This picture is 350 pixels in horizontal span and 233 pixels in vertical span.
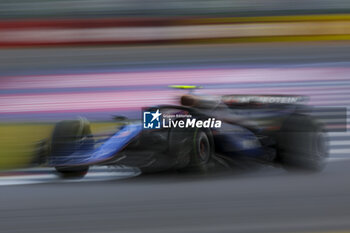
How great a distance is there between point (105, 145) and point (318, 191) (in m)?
1.05

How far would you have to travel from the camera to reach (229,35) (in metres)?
5.99

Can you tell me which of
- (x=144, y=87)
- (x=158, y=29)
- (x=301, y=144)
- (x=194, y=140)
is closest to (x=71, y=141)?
(x=194, y=140)

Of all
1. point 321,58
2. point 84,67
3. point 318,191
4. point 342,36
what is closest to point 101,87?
point 84,67

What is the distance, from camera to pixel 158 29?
5.95 meters

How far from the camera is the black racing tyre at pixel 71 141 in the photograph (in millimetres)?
2799

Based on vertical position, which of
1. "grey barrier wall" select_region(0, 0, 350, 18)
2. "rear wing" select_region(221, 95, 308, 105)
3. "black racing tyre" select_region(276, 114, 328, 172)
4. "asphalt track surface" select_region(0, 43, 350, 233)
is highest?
"grey barrier wall" select_region(0, 0, 350, 18)

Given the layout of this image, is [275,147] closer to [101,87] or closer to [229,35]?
[101,87]

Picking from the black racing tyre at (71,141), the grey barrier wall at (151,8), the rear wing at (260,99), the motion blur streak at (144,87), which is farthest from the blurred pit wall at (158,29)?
the black racing tyre at (71,141)

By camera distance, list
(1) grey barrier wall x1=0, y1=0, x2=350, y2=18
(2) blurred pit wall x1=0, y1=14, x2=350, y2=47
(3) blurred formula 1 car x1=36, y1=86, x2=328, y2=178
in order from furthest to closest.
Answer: (2) blurred pit wall x1=0, y1=14, x2=350, y2=47
(1) grey barrier wall x1=0, y1=0, x2=350, y2=18
(3) blurred formula 1 car x1=36, y1=86, x2=328, y2=178

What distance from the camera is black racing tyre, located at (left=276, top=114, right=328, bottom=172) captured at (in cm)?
295

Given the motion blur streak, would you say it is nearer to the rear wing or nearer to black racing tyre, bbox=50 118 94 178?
the rear wing

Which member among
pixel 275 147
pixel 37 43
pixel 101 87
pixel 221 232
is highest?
pixel 37 43

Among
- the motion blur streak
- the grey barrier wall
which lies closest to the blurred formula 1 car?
the motion blur streak

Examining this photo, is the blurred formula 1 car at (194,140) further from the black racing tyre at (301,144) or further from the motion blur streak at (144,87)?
the motion blur streak at (144,87)
